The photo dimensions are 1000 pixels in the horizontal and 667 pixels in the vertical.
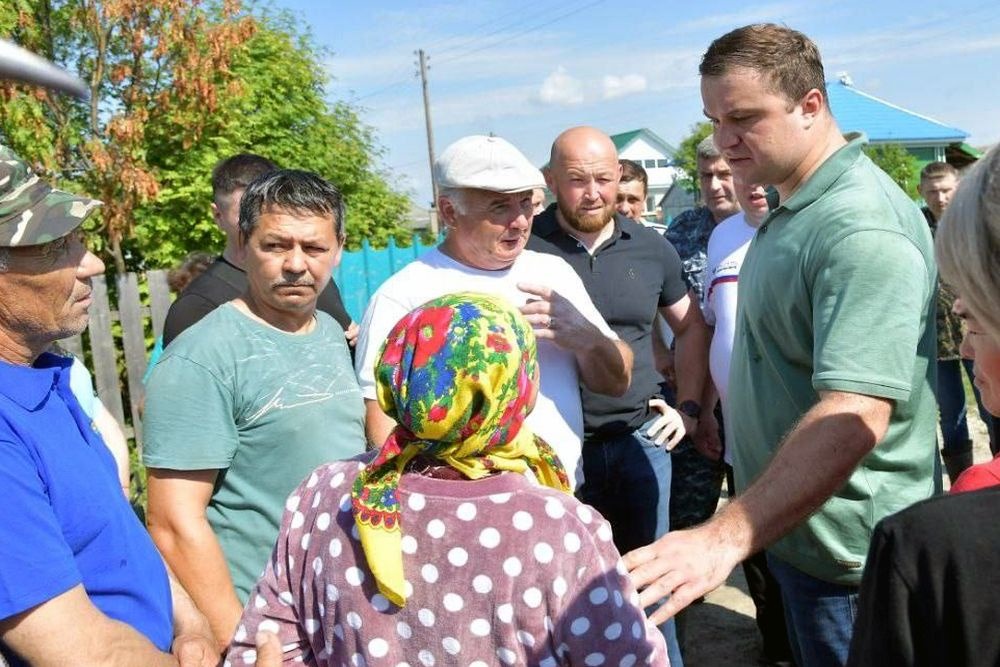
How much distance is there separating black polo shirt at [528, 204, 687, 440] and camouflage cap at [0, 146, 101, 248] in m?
2.17

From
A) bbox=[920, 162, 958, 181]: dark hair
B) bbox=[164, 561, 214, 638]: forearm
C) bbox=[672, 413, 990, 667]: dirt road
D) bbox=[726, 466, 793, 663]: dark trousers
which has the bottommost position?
bbox=[672, 413, 990, 667]: dirt road

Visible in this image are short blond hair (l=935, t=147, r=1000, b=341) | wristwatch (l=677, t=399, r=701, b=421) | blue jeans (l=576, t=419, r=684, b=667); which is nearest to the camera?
short blond hair (l=935, t=147, r=1000, b=341)

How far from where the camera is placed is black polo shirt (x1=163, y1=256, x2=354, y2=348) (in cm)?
360

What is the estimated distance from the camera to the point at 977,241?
1.12 m

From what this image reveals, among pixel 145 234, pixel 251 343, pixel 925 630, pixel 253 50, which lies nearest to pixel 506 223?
pixel 251 343

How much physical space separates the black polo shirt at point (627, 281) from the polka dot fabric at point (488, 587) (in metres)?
1.92

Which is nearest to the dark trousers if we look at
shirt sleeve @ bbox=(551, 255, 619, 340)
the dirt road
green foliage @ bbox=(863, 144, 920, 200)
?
the dirt road

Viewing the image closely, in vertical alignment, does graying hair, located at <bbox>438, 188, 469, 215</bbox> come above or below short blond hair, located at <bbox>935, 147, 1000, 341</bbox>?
above

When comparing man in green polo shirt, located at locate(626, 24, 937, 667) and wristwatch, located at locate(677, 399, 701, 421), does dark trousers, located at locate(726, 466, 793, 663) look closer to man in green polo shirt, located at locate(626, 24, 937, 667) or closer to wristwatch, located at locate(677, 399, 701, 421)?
wristwatch, located at locate(677, 399, 701, 421)

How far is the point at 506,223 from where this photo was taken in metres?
2.86

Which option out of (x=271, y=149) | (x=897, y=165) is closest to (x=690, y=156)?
(x=897, y=165)

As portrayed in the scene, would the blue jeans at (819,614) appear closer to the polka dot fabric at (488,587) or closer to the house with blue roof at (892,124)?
the polka dot fabric at (488,587)

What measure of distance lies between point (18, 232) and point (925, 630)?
5.66ft

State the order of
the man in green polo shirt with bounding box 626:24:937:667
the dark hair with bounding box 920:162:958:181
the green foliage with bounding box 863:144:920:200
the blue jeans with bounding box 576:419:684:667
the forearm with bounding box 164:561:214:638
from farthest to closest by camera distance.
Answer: the green foliage with bounding box 863:144:920:200 < the dark hair with bounding box 920:162:958:181 < the blue jeans with bounding box 576:419:684:667 < the forearm with bounding box 164:561:214:638 < the man in green polo shirt with bounding box 626:24:937:667
